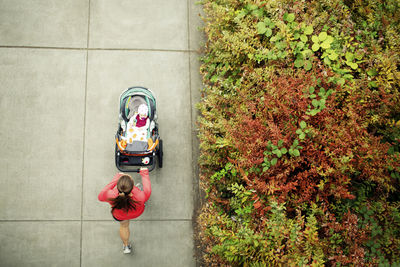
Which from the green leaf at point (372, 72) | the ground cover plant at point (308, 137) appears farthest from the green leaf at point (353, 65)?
the green leaf at point (372, 72)

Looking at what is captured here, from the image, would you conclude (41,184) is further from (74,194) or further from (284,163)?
(284,163)

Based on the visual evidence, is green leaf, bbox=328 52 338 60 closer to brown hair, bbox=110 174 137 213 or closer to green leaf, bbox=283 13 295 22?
green leaf, bbox=283 13 295 22

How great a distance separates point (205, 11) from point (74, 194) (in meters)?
3.71

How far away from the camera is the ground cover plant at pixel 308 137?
3.67 meters

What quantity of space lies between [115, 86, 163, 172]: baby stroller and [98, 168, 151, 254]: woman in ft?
1.40

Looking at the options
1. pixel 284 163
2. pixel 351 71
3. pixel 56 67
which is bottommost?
pixel 284 163

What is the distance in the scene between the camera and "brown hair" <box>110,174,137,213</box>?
3.68m

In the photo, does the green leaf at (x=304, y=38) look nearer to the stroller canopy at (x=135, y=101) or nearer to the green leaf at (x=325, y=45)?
the green leaf at (x=325, y=45)

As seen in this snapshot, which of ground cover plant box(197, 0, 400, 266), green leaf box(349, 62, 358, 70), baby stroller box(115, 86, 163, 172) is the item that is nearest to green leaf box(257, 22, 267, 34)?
ground cover plant box(197, 0, 400, 266)

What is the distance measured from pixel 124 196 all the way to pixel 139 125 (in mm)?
1232

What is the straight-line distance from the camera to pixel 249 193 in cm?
392

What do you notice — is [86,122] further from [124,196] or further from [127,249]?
[127,249]

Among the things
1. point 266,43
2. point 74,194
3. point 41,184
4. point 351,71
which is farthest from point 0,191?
point 351,71

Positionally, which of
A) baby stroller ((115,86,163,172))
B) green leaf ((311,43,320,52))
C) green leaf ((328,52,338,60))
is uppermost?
green leaf ((311,43,320,52))
